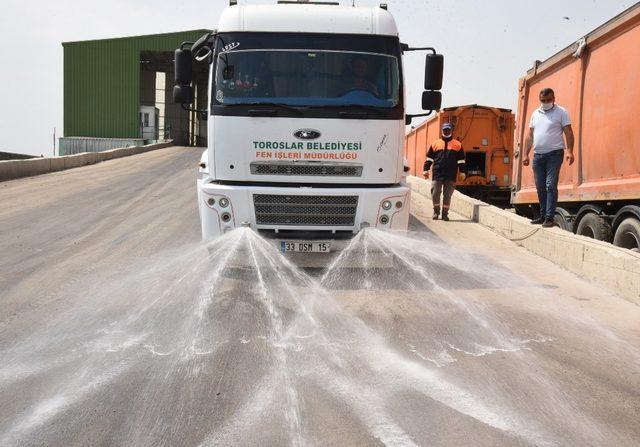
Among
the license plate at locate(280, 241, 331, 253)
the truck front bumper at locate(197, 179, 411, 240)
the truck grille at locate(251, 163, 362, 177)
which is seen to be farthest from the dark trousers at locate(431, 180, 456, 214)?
the license plate at locate(280, 241, 331, 253)

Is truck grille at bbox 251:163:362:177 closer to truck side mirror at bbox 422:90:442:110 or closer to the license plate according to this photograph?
the license plate

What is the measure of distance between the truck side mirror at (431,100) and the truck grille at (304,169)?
1230 millimetres

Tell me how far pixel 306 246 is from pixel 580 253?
3.18m

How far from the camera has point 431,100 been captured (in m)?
6.96

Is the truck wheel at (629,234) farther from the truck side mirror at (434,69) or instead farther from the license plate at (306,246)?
the license plate at (306,246)

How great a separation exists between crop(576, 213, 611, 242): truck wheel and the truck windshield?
3.34 m

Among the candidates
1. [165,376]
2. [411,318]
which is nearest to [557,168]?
[411,318]

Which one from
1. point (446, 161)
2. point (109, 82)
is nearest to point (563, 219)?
point (446, 161)

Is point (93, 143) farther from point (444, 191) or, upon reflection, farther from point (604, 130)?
point (604, 130)

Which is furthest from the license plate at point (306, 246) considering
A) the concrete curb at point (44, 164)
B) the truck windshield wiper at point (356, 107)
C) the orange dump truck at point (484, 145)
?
the concrete curb at point (44, 164)

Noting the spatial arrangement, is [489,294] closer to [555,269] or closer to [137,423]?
[555,269]

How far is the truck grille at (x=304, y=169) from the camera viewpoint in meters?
6.43

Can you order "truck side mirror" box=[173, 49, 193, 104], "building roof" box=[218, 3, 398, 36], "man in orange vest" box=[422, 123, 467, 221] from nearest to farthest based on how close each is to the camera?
"building roof" box=[218, 3, 398, 36], "truck side mirror" box=[173, 49, 193, 104], "man in orange vest" box=[422, 123, 467, 221]

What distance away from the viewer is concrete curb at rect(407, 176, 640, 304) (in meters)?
5.93
